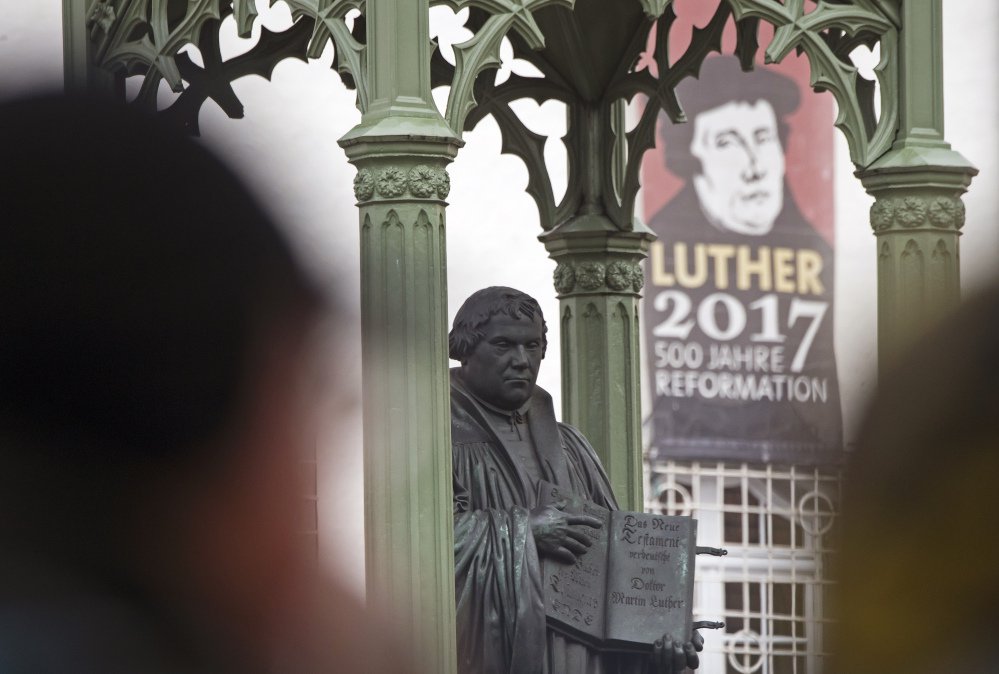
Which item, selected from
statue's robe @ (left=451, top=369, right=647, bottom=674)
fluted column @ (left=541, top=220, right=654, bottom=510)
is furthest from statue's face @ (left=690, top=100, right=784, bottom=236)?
statue's robe @ (left=451, top=369, right=647, bottom=674)

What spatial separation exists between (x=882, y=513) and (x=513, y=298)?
6040 mm

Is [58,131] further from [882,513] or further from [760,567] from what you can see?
[760,567]

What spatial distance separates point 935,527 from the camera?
1788mm

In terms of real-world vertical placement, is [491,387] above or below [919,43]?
below

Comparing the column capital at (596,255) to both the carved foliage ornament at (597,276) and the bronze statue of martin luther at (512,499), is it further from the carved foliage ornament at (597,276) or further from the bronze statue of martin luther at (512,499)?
the bronze statue of martin luther at (512,499)

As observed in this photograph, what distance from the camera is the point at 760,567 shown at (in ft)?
54.5

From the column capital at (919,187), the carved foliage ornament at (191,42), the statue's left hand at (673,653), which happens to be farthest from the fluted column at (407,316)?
the column capital at (919,187)

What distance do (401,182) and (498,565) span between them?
1.42 metres

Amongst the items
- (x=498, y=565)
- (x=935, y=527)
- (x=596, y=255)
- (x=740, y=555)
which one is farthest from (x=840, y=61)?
(x=740, y=555)

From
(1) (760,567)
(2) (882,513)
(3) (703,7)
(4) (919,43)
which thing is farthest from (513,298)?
(1) (760,567)

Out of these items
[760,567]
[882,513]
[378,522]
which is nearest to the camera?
[882,513]

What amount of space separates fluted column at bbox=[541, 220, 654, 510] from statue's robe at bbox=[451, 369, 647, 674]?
4.73ft

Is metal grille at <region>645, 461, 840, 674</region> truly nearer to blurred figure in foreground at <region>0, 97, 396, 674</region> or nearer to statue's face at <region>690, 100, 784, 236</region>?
statue's face at <region>690, 100, 784, 236</region>

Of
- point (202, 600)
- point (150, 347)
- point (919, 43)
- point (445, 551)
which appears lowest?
point (445, 551)
